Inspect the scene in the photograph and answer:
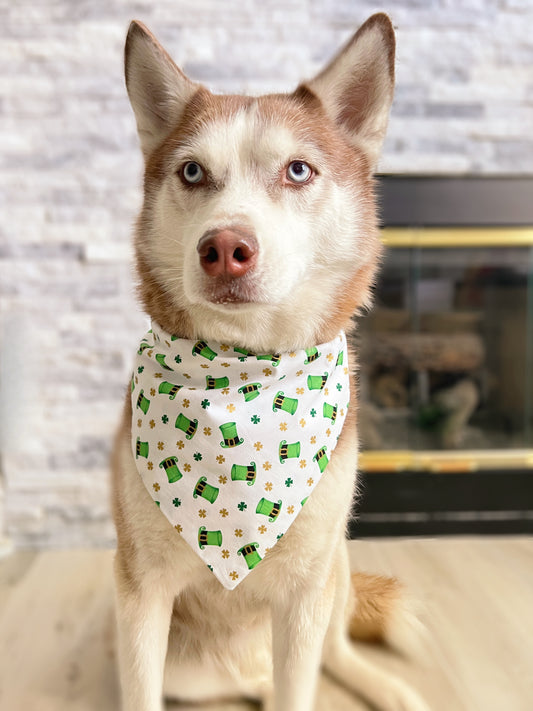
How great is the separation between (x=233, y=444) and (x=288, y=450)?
0.22 ft

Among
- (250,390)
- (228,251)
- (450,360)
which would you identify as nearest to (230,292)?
(228,251)

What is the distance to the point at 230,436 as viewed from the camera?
0.70m

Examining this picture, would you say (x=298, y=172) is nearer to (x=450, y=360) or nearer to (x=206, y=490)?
(x=206, y=490)

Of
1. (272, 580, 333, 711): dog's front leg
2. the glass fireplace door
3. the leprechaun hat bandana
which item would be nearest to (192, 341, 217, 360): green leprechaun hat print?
the leprechaun hat bandana

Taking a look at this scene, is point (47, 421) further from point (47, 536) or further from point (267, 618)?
point (267, 618)

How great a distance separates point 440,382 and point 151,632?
147cm

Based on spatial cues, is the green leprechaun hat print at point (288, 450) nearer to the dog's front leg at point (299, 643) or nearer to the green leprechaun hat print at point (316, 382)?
the green leprechaun hat print at point (316, 382)

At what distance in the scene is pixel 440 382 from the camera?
1962 millimetres

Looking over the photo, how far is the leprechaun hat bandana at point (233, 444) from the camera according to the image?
2.26 feet

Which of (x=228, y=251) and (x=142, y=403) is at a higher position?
(x=228, y=251)

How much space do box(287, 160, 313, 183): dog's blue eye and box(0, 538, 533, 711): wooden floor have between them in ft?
1.99

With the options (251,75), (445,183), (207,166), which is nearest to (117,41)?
(251,75)

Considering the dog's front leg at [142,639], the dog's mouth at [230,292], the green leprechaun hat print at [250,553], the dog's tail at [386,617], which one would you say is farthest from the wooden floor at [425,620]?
the dog's mouth at [230,292]

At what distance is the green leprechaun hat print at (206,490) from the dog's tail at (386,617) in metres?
0.37
